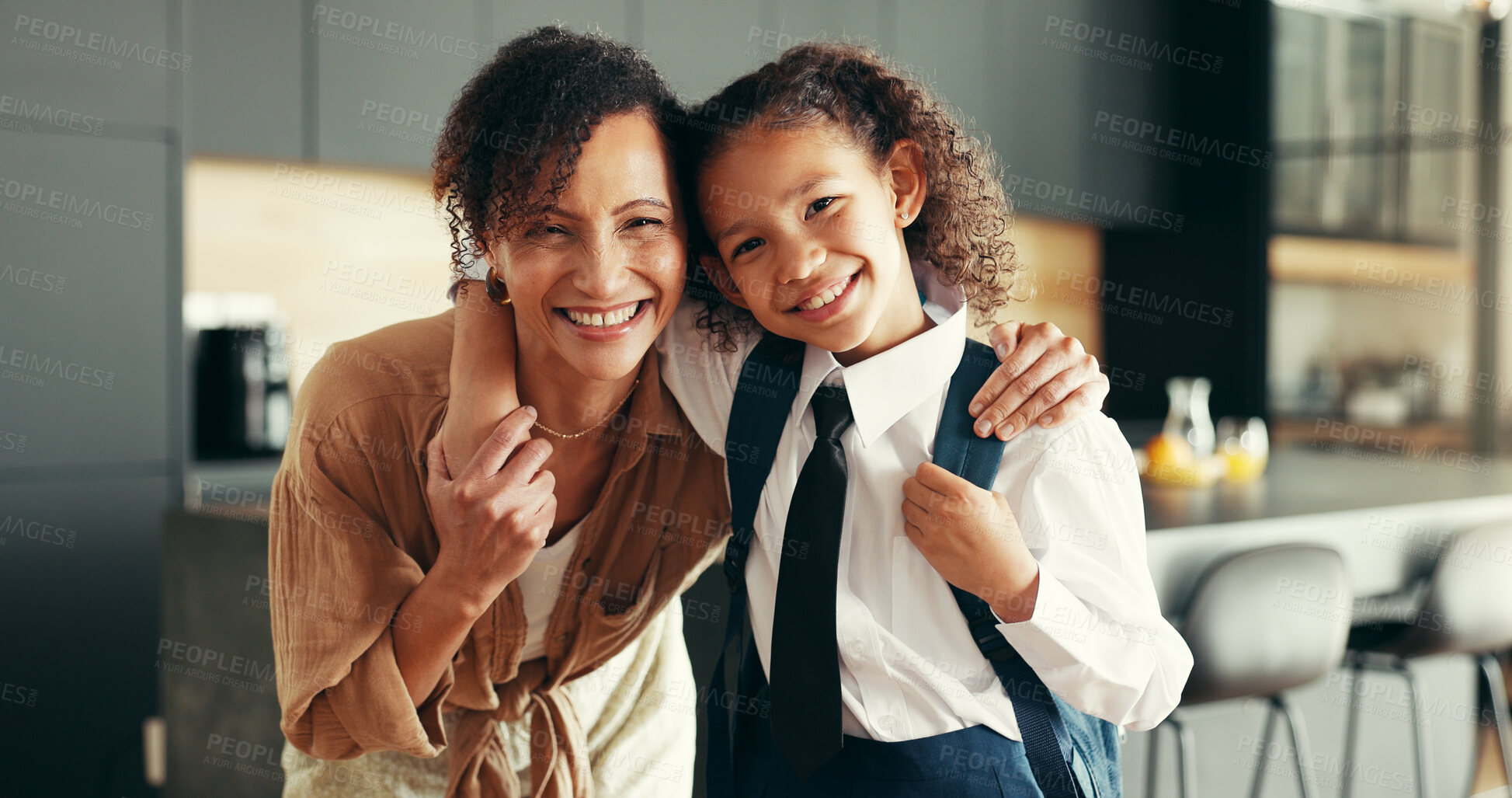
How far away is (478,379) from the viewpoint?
1053 mm

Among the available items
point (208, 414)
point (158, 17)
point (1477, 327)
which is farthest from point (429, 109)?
point (1477, 327)

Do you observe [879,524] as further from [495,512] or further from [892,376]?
[495,512]

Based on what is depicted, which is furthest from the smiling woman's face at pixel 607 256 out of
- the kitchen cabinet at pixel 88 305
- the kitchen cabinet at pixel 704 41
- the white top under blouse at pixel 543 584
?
the kitchen cabinet at pixel 704 41

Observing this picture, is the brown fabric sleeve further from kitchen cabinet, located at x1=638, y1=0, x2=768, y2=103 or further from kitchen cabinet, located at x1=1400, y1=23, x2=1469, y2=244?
kitchen cabinet, located at x1=1400, y1=23, x2=1469, y2=244

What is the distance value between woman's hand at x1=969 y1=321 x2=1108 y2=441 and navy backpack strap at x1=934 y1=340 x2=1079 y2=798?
0.02m

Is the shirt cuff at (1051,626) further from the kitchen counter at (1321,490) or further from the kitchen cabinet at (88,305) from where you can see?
the kitchen cabinet at (88,305)

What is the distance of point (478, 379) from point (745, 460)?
0.83 ft

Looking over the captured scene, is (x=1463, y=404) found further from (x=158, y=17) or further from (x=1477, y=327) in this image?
(x=158, y=17)

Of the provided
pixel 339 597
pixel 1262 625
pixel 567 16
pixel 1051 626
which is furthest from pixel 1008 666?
pixel 567 16

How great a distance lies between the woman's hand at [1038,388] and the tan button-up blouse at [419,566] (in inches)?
11.5

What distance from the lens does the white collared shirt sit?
0.93m

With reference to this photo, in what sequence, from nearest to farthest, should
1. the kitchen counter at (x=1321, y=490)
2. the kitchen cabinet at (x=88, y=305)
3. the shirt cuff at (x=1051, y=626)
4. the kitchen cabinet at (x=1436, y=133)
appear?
the shirt cuff at (x=1051, y=626), the kitchen counter at (x=1321, y=490), the kitchen cabinet at (x=88, y=305), the kitchen cabinet at (x=1436, y=133)

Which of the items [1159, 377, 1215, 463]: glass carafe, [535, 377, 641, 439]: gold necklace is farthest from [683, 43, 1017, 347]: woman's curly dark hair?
[1159, 377, 1215, 463]: glass carafe

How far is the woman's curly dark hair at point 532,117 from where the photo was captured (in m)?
0.95
